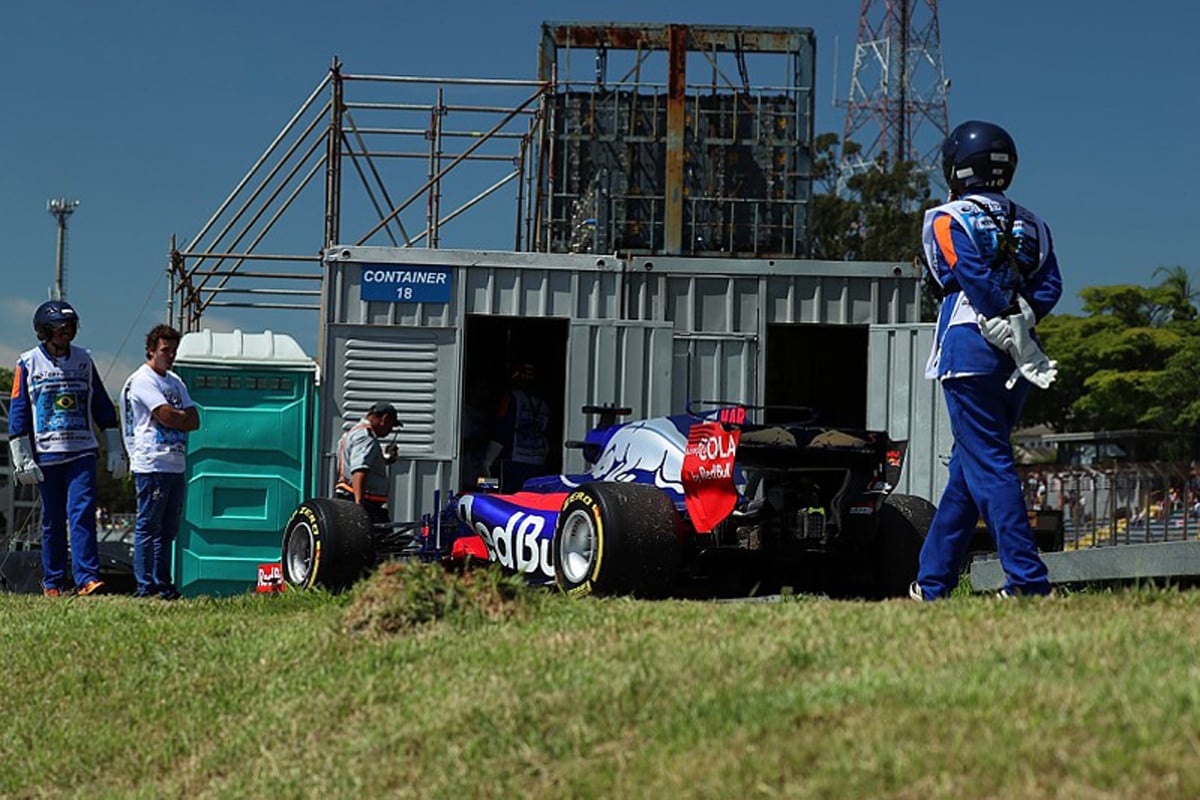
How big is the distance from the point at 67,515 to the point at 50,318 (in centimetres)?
117

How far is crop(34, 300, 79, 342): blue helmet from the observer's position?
31.3ft

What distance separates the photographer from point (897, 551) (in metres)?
9.01

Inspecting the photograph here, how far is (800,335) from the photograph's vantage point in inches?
619

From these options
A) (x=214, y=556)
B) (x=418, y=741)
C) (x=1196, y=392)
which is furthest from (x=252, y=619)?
(x=1196, y=392)

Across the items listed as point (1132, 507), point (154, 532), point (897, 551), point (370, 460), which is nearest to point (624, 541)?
point (897, 551)

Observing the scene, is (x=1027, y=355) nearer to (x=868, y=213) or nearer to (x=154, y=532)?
(x=154, y=532)

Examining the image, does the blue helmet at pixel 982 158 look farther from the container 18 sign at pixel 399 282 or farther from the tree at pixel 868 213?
the tree at pixel 868 213

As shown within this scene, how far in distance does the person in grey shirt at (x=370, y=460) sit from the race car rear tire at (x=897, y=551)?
174 inches

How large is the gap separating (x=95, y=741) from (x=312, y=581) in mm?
4178

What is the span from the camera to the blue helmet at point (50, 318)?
9555 mm

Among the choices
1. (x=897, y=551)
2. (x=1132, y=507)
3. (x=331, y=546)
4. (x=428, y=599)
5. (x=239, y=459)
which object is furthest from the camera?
(x=1132, y=507)

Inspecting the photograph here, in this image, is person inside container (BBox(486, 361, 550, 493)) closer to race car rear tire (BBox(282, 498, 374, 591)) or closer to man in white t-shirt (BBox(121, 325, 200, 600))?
race car rear tire (BBox(282, 498, 374, 591))

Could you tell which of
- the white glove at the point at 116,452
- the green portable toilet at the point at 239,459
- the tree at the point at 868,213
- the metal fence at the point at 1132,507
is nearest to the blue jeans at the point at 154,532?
the white glove at the point at 116,452

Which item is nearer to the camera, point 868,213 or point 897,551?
point 897,551
